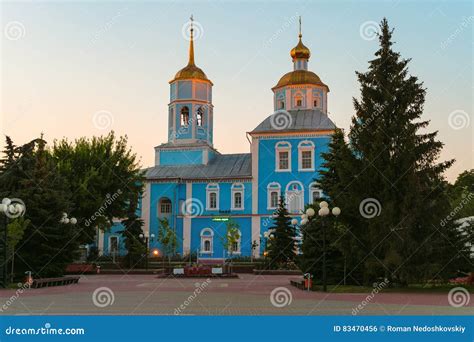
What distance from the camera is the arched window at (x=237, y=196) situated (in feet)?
184

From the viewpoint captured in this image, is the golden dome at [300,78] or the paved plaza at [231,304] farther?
the golden dome at [300,78]

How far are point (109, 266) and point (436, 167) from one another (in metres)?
28.7

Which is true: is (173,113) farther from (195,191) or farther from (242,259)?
(242,259)

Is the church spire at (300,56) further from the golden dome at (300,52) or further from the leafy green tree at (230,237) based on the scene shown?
the leafy green tree at (230,237)

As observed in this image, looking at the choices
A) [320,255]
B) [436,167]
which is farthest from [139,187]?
[436,167]

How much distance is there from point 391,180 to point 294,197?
104 ft

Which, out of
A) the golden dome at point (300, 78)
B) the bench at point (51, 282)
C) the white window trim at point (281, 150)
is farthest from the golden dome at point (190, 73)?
the bench at point (51, 282)

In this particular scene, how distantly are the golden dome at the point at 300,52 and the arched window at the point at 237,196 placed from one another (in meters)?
13.9

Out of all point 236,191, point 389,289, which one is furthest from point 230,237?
point 389,289

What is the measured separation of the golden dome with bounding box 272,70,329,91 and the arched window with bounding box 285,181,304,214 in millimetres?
10075

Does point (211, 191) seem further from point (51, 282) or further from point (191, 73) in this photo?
point (51, 282)

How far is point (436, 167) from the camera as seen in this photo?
22.6 meters

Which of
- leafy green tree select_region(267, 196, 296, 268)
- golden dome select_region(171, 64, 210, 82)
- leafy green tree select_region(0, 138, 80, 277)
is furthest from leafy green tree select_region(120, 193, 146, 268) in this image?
golden dome select_region(171, 64, 210, 82)

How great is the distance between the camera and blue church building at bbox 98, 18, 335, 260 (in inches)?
2147
